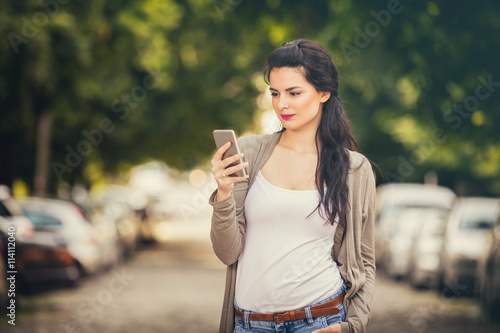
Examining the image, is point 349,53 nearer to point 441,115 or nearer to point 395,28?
point 395,28

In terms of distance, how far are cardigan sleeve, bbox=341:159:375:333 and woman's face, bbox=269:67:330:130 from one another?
0.37m

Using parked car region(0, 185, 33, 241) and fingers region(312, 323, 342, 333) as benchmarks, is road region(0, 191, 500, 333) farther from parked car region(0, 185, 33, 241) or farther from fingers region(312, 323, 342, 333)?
fingers region(312, 323, 342, 333)

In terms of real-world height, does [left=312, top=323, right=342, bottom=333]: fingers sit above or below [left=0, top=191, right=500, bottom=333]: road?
above

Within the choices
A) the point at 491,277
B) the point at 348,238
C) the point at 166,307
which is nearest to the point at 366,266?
the point at 348,238

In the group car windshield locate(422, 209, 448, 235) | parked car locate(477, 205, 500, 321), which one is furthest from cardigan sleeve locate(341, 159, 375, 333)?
car windshield locate(422, 209, 448, 235)

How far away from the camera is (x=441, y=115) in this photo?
11344mm

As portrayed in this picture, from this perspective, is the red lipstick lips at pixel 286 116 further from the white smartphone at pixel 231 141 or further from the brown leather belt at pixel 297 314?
the brown leather belt at pixel 297 314

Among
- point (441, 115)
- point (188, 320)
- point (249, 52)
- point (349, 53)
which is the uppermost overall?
point (249, 52)

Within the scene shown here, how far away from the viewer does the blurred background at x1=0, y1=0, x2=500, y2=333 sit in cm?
1019

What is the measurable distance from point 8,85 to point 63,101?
2.38m

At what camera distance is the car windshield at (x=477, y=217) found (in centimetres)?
1367

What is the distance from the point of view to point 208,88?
24.7 metres

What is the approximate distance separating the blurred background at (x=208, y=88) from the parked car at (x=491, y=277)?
47mm

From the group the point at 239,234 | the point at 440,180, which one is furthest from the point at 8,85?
the point at 440,180
